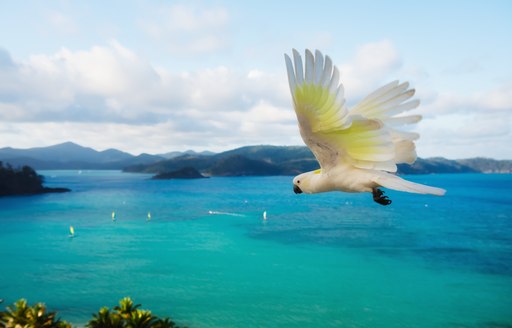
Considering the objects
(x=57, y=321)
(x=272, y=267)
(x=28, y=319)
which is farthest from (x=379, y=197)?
(x=272, y=267)

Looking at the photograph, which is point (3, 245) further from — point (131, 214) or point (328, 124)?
point (328, 124)

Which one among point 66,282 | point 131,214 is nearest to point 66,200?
point 131,214

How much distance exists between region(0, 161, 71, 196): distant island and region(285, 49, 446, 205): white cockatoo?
10914cm

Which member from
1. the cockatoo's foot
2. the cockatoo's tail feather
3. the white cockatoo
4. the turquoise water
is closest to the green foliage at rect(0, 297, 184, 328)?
the turquoise water

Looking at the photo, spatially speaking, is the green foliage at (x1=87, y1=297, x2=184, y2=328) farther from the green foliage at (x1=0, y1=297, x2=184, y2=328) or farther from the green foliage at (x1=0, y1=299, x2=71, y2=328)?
the green foliage at (x1=0, y1=299, x2=71, y2=328)

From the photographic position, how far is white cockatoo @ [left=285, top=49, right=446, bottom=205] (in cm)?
283

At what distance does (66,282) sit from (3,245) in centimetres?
2111

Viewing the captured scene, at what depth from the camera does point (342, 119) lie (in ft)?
9.86

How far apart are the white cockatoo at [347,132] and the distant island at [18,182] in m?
109

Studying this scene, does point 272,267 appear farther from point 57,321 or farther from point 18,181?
point 18,181

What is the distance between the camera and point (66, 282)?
34.4m

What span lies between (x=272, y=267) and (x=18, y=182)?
277 ft

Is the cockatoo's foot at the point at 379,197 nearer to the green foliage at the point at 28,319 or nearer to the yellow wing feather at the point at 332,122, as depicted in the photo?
the yellow wing feather at the point at 332,122

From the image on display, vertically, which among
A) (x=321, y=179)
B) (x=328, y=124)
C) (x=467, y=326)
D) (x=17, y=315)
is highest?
(x=328, y=124)
